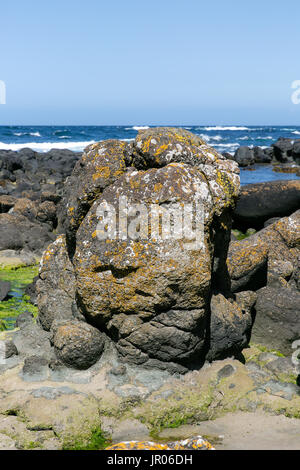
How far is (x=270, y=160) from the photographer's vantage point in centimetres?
4878

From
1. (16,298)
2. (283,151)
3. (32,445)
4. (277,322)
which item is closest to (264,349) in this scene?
(277,322)

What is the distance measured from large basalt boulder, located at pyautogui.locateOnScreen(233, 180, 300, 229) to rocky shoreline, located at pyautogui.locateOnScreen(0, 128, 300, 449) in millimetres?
9547

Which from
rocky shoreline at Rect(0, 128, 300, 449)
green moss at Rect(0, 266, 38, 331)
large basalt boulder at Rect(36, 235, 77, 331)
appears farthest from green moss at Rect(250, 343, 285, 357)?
green moss at Rect(0, 266, 38, 331)

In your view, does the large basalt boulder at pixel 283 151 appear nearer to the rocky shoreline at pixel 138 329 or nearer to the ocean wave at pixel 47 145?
the ocean wave at pixel 47 145

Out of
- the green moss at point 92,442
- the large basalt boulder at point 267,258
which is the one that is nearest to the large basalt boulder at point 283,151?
the large basalt boulder at point 267,258

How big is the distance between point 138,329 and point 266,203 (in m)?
11.3

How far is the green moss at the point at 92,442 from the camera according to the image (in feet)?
16.9

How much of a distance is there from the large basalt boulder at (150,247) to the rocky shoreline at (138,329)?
0.05ft

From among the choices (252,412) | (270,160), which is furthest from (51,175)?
(252,412)

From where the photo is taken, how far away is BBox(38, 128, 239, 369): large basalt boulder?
6.06 m

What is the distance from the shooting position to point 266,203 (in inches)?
653

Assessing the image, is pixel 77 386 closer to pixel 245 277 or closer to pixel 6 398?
pixel 6 398

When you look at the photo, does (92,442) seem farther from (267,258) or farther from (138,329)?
(267,258)
